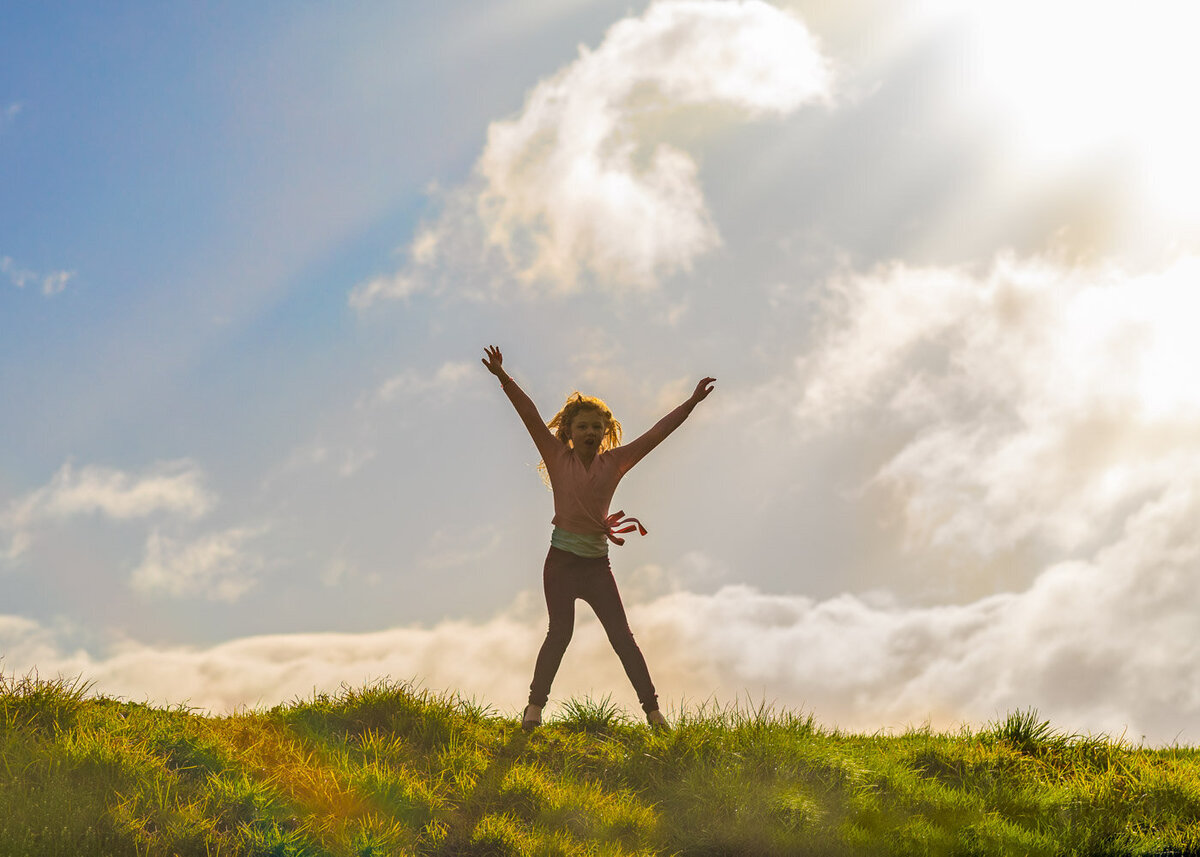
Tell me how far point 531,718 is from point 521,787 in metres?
1.68

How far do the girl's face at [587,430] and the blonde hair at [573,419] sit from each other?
0.08 meters

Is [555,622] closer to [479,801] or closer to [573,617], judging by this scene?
[573,617]

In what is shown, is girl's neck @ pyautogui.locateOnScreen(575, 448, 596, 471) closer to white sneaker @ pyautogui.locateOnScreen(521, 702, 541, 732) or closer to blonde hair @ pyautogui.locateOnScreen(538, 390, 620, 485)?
blonde hair @ pyautogui.locateOnScreen(538, 390, 620, 485)

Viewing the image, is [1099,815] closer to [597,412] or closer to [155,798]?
Result: [597,412]

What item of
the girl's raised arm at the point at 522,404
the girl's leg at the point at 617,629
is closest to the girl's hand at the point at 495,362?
the girl's raised arm at the point at 522,404

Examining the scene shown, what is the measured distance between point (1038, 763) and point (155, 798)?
7.48 m

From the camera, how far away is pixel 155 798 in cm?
568

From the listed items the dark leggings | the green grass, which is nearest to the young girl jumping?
the dark leggings

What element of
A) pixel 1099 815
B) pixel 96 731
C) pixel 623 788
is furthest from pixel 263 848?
pixel 1099 815

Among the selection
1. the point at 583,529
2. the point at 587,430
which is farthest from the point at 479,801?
the point at 587,430

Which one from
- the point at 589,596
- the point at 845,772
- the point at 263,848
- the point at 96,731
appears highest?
the point at 589,596

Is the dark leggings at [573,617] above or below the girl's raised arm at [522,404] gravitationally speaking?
below

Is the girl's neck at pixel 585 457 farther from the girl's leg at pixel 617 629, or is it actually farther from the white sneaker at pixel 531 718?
the white sneaker at pixel 531 718

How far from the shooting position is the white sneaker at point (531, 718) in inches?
326
